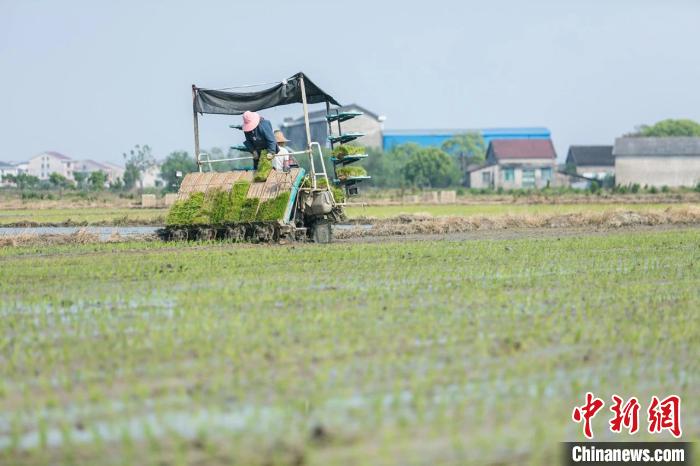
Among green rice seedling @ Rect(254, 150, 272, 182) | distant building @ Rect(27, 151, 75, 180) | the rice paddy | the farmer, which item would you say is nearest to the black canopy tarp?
the farmer

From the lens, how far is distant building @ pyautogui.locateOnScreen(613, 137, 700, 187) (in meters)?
85.8

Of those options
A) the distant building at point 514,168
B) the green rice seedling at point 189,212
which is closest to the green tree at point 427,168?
the distant building at point 514,168

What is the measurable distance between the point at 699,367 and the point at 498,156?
97109 millimetres

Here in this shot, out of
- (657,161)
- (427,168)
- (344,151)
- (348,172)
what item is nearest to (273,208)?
(348,172)

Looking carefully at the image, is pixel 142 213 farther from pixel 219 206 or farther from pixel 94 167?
pixel 94 167

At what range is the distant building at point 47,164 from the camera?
6668 inches

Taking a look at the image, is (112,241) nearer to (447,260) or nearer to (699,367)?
(447,260)

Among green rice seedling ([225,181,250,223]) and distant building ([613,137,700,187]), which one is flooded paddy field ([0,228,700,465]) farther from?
distant building ([613,137,700,187])

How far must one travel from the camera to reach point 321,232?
684 inches

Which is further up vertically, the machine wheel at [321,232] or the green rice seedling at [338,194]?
the green rice seedling at [338,194]

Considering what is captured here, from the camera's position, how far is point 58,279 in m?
11.4

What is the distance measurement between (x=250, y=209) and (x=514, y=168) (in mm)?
80806

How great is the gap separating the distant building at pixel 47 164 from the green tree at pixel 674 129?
303 ft

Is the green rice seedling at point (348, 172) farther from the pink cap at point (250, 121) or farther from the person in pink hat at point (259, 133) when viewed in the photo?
the pink cap at point (250, 121)
